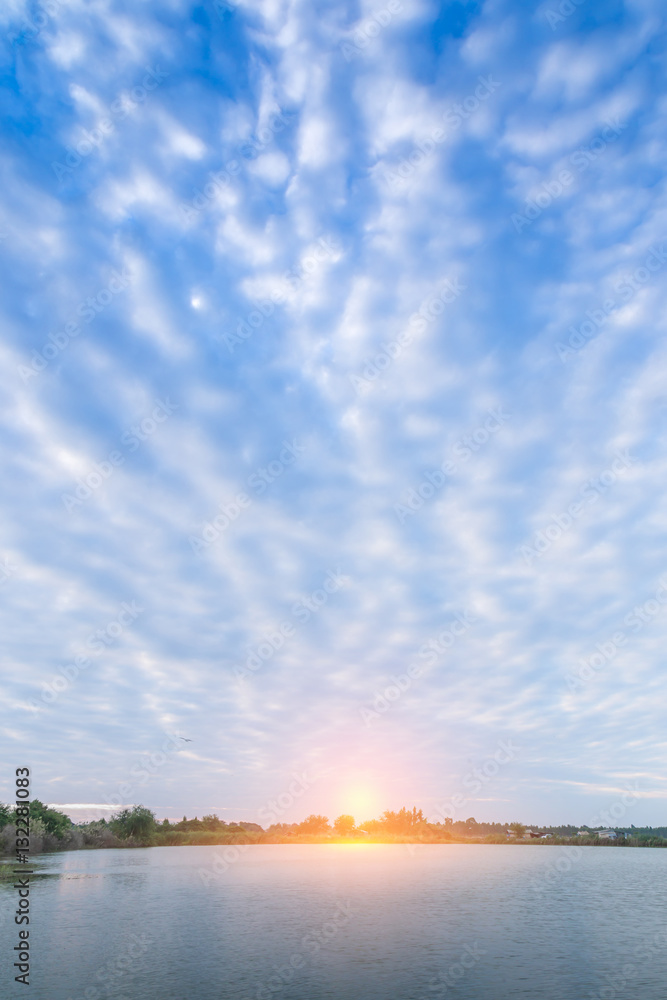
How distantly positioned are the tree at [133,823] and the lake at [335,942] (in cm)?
11980

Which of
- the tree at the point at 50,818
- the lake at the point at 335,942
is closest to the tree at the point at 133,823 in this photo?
the tree at the point at 50,818

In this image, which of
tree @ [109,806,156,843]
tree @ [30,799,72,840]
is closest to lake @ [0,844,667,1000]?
tree @ [30,799,72,840]

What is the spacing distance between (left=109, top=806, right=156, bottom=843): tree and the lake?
393ft

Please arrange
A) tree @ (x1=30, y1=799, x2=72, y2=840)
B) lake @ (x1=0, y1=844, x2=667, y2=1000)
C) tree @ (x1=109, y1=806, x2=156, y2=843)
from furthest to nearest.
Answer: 1. tree @ (x1=109, y1=806, x2=156, y2=843)
2. tree @ (x1=30, y1=799, x2=72, y2=840)
3. lake @ (x1=0, y1=844, x2=667, y2=1000)

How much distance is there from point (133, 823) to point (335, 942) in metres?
169

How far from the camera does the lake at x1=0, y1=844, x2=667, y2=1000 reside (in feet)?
98.5

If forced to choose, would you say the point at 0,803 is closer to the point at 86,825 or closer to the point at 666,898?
the point at 86,825

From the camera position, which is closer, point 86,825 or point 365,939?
point 365,939

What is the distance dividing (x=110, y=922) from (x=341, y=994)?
1037 inches

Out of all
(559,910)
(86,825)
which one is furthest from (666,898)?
(86,825)

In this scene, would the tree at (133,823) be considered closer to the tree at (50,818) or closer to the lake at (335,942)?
the tree at (50,818)

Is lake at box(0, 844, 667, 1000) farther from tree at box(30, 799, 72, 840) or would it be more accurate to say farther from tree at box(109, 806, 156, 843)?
tree at box(109, 806, 156, 843)

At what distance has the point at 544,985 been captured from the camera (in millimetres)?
31094

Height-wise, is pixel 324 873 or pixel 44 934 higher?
pixel 44 934
